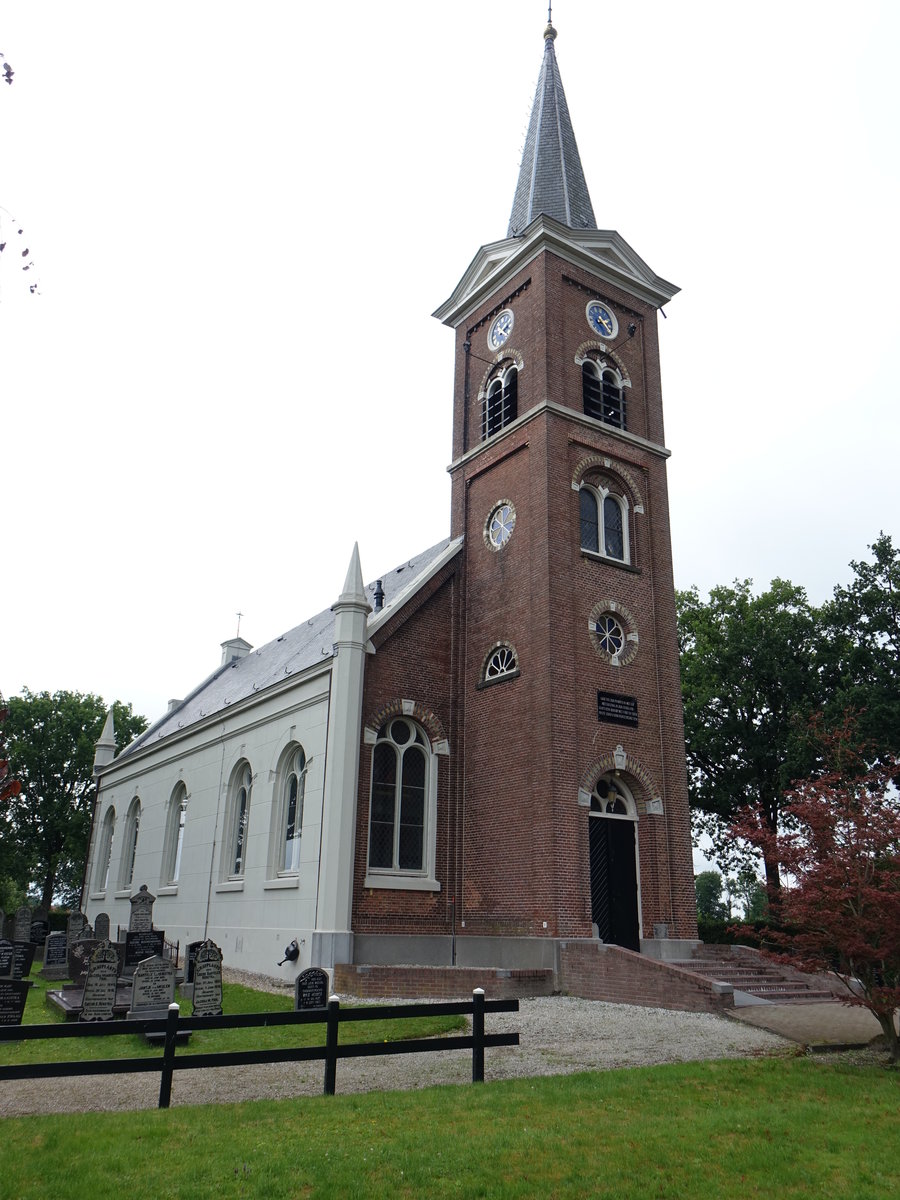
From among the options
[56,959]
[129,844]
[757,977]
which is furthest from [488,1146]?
[129,844]

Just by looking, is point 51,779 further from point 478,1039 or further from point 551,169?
point 478,1039

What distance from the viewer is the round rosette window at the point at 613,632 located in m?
21.8

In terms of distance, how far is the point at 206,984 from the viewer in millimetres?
13695

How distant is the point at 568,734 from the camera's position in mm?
20156

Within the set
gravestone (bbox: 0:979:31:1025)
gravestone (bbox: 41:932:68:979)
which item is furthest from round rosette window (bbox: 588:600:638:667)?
gravestone (bbox: 41:932:68:979)

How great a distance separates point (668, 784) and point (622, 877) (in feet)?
8.17

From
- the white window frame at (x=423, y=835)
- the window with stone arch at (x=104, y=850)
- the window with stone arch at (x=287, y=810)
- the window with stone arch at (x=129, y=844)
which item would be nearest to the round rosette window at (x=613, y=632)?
the white window frame at (x=423, y=835)

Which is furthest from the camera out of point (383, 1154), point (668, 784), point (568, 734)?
point (668, 784)

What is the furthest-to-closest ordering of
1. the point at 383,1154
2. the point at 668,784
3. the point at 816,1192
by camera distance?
the point at 668,784
the point at 383,1154
the point at 816,1192

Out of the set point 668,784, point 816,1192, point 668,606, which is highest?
point 668,606

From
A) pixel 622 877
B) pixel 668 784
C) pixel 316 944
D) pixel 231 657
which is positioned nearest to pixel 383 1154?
pixel 316 944

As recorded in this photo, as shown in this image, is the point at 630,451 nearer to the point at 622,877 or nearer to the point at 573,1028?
the point at 622,877

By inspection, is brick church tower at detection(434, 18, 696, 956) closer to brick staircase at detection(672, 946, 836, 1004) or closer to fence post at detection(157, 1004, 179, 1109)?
brick staircase at detection(672, 946, 836, 1004)

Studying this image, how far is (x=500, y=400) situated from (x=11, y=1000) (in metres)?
17.9
